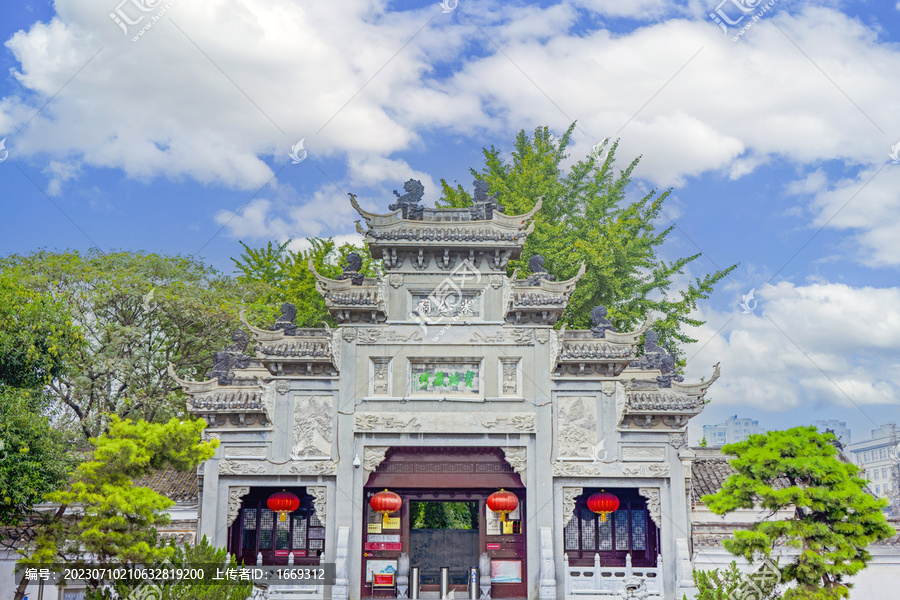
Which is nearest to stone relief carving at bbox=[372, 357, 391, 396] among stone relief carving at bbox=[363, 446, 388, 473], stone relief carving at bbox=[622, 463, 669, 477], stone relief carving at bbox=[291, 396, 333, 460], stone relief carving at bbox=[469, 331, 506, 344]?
stone relief carving at bbox=[291, 396, 333, 460]

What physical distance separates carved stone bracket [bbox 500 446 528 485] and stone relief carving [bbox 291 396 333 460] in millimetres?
3939

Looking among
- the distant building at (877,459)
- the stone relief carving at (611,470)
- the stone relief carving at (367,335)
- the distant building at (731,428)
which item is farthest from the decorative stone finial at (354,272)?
the distant building at (731,428)

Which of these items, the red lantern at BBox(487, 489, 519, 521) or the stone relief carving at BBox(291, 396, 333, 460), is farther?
the stone relief carving at BBox(291, 396, 333, 460)

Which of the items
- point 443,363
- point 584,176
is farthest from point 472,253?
point 584,176

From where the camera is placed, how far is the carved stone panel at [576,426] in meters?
16.9

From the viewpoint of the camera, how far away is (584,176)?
28.0 meters

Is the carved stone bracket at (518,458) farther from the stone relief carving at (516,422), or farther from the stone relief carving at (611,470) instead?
the stone relief carving at (611,470)

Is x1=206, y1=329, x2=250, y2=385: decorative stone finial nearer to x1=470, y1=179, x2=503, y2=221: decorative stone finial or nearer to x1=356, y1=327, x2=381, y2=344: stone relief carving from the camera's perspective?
x1=356, y1=327, x2=381, y2=344: stone relief carving

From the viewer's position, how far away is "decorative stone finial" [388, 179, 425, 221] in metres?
18.1

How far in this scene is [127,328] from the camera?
78.2ft

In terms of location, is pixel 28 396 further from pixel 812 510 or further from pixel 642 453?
pixel 812 510

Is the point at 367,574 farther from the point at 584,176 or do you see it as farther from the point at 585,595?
the point at 584,176

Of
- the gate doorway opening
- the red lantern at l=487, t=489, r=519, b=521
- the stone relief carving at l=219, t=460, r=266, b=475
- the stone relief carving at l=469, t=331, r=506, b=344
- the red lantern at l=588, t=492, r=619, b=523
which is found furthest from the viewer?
the gate doorway opening

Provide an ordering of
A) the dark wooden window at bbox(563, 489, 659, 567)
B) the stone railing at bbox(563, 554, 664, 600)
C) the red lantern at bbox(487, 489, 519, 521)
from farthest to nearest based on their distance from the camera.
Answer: the dark wooden window at bbox(563, 489, 659, 567)
the red lantern at bbox(487, 489, 519, 521)
the stone railing at bbox(563, 554, 664, 600)
